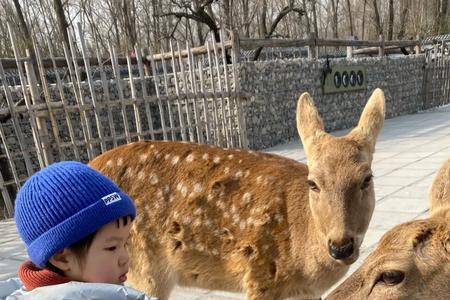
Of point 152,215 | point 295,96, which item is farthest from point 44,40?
point 152,215

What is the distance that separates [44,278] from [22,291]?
82mm

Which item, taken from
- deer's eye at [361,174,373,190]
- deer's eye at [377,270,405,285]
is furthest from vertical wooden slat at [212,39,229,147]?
deer's eye at [377,270,405,285]

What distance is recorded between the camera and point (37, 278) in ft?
5.44

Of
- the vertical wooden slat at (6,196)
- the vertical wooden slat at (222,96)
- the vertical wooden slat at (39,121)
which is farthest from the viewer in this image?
the vertical wooden slat at (222,96)

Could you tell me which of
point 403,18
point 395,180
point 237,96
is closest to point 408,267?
point 395,180

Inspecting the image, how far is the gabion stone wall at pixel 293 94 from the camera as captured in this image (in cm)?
1143

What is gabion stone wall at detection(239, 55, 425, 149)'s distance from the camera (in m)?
11.4

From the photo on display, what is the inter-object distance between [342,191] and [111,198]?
1.58 meters

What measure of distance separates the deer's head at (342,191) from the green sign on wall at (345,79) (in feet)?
34.7

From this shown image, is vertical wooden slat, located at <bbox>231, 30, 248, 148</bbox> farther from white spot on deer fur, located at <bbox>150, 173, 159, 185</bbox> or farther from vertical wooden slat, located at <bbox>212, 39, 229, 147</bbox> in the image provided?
white spot on deer fur, located at <bbox>150, 173, 159, 185</bbox>

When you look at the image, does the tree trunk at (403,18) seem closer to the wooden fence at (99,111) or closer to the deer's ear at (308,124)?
the wooden fence at (99,111)

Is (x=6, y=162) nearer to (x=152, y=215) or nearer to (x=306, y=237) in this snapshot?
(x=152, y=215)

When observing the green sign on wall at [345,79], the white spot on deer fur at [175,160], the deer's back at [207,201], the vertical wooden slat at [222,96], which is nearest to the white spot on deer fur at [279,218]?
the deer's back at [207,201]

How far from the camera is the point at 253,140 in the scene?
37.5 feet
